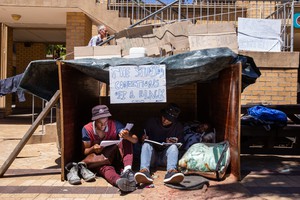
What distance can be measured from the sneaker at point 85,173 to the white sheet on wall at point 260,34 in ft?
15.2

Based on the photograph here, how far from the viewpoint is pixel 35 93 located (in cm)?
633

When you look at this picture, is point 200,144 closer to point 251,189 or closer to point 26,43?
point 251,189

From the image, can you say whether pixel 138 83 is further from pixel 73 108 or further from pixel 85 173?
pixel 85 173

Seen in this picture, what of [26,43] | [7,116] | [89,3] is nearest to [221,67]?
[89,3]

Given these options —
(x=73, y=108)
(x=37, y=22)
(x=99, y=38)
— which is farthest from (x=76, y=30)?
(x=73, y=108)

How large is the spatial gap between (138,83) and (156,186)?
149 centimetres

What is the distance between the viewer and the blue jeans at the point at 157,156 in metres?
5.53

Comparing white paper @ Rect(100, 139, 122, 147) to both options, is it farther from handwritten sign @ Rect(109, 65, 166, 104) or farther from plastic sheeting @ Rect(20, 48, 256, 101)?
plastic sheeting @ Rect(20, 48, 256, 101)

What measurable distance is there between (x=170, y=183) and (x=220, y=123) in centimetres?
165

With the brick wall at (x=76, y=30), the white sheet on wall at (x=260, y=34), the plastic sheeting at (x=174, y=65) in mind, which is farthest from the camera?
the brick wall at (x=76, y=30)

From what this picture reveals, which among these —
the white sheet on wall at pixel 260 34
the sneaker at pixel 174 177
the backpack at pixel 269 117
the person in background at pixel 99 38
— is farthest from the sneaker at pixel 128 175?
the white sheet on wall at pixel 260 34

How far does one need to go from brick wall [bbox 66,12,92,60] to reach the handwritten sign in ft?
18.7

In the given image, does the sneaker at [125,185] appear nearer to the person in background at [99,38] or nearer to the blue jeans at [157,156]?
the blue jeans at [157,156]

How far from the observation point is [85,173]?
558 cm
